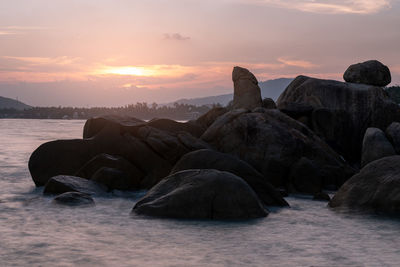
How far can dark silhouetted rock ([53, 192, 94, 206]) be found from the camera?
532 inches

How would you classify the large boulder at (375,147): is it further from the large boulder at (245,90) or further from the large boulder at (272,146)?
the large boulder at (245,90)

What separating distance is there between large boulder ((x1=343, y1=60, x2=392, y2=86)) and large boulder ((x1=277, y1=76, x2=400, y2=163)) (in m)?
1.96

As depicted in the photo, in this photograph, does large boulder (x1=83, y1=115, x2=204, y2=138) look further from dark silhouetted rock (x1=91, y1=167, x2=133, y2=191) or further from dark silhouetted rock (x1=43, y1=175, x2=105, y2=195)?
dark silhouetted rock (x1=43, y1=175, x2=105, y2=195)

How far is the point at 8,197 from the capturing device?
49.9 ft

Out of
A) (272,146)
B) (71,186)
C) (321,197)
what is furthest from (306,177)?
(71,186)

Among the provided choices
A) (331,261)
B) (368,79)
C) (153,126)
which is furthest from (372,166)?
(368,79)

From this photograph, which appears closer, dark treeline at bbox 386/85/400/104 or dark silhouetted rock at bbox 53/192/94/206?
dark silhouetted rock at bbox 53/192/94/206

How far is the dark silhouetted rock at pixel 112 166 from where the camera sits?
16766 mm

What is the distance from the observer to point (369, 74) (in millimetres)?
26781

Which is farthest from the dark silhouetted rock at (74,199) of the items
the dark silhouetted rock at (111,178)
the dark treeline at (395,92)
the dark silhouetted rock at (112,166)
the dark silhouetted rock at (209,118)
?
the dark treeline at (395,92)

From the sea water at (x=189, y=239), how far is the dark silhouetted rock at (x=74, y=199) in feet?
1.14

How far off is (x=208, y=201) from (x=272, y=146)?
21.2 ft

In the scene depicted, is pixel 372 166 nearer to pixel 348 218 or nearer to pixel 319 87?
pixel 348 218

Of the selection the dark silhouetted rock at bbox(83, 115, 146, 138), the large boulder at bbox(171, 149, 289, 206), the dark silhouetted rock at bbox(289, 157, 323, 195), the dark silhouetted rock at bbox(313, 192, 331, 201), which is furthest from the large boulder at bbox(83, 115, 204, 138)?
the dark silhouetted rock at bbox(313, 192, 331, 201)
